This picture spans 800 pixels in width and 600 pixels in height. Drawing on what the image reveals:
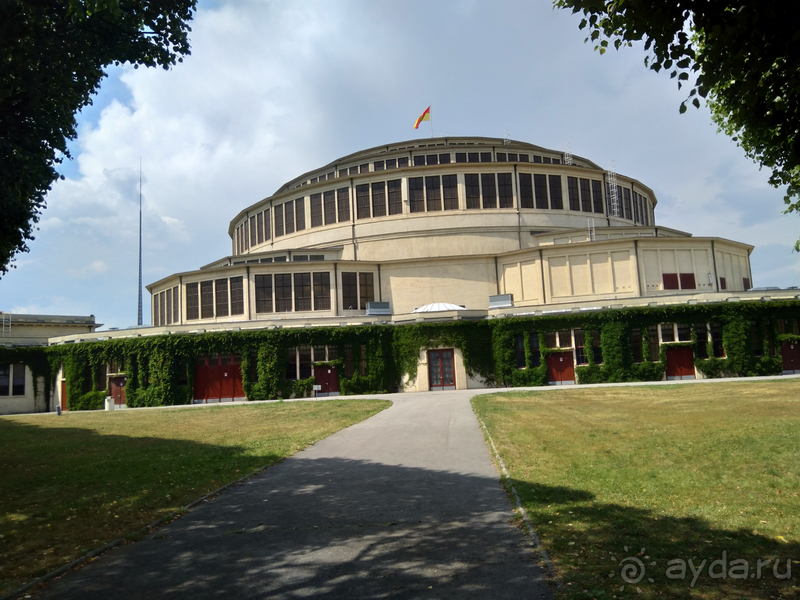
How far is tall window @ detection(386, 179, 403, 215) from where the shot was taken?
58188mm

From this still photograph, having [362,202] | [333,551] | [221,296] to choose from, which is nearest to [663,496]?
[333,551]

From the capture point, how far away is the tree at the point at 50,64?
12711mm

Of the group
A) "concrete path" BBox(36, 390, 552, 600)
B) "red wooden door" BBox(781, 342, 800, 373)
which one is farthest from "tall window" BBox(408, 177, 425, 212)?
"concrete path" BBox(36, 390, 552, 600)

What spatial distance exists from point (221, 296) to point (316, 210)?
1385 centimetres

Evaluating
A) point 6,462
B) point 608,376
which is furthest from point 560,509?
point 608,376

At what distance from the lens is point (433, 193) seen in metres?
57.8

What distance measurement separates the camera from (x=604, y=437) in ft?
57.4

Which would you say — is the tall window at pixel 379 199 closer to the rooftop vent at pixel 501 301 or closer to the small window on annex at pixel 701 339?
the rooftop vent at pixel 501 301

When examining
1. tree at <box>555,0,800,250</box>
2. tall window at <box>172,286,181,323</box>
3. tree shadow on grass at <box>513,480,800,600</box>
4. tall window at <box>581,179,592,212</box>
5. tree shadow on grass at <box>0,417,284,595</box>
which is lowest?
tree shadow on grass at <box>513,480,800,600</box>

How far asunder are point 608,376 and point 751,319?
10.1 m

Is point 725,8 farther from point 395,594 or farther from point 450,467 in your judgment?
point 450,467

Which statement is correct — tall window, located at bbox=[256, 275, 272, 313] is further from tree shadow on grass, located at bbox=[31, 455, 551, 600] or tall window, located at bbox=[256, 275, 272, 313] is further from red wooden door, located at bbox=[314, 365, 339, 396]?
tree shadow on grass, located at bbox=[31, 455, 551, 600]

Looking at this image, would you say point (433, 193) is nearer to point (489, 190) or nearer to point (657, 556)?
point (489, 190)

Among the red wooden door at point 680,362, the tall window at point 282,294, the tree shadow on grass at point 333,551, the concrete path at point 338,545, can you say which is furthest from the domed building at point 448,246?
the tree shadow on grass at point 333,551
